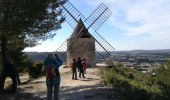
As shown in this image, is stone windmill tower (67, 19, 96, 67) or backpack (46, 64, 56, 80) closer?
backpack (46, 64, 56, 80)

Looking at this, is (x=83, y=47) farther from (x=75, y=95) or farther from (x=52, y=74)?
(x=52, y=74)

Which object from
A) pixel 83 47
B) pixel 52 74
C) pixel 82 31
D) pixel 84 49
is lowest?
pixel 52 74

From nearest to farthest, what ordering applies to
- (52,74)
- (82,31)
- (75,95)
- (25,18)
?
1. (52,74)
2. (75,95)
3. (25,18)
4. (82,31)

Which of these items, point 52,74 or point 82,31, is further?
point 82,31

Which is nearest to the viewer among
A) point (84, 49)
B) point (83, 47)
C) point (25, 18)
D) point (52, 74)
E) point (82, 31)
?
point (52, 74)

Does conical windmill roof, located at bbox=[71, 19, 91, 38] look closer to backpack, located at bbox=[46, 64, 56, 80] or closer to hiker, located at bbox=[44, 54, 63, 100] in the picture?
hiker, located at bbox=[44, 54, 63, 100]

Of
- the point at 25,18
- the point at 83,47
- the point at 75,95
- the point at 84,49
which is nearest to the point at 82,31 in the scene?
the point at 83,47

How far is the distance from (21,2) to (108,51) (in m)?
27.3

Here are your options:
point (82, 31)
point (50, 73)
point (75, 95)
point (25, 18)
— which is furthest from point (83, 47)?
point (50, 73)

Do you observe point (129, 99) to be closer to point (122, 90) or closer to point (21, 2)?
point (122, 90)

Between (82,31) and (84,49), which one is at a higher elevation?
(82,31)

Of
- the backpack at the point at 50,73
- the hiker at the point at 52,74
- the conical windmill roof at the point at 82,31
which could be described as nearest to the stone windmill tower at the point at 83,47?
the conical windmill roof at the point at 82,31

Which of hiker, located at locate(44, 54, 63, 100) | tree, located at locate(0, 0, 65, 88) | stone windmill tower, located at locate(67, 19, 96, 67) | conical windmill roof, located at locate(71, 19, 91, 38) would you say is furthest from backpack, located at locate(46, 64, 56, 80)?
conical windmill roof, located at locate(71, 19, 91, 38)

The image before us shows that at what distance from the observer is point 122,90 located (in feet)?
70.5
